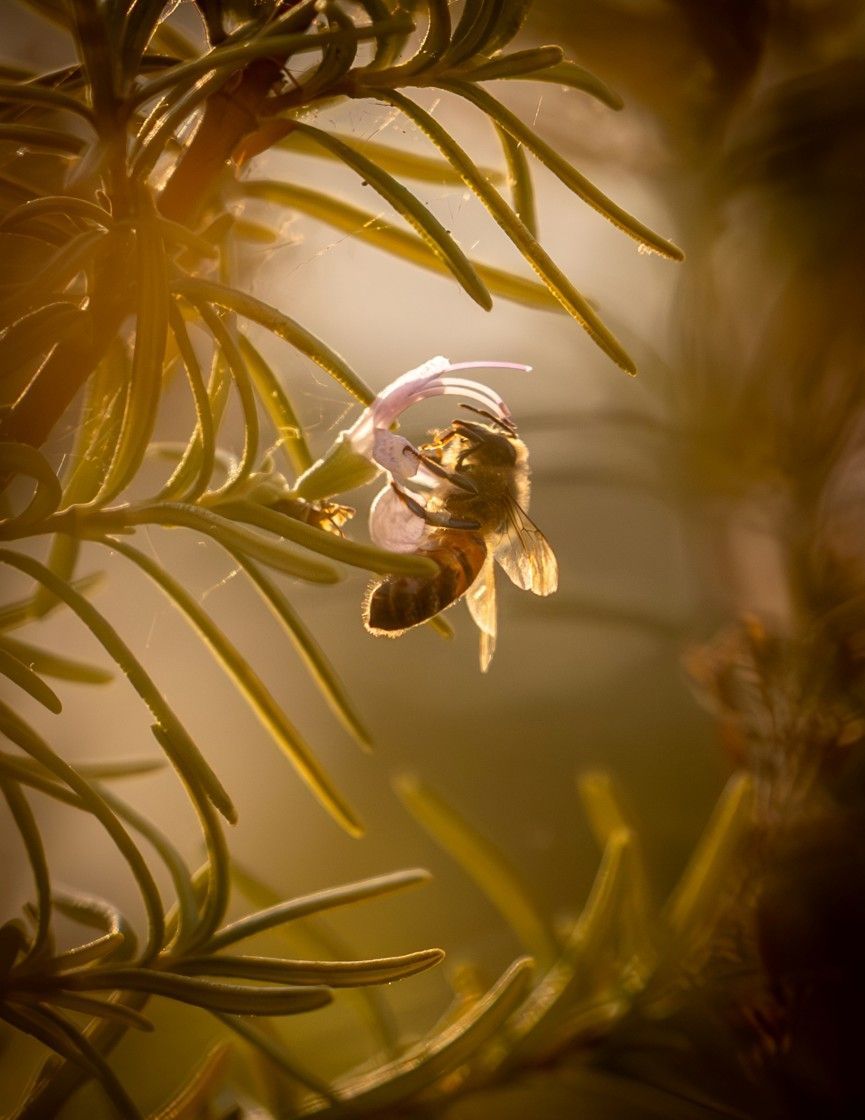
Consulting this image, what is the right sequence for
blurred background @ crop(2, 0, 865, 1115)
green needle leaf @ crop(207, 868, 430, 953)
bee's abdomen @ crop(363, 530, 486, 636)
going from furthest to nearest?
1. blurred background @ crop(2, 0, 865, 1115)
2. bee's abdomen @ crop(363, 530, 486, 636)
3. green needle leaf @ crop(207, 868, 430, 953)

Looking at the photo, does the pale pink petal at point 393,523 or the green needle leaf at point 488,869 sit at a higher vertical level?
the pale pink petal at point 393,523

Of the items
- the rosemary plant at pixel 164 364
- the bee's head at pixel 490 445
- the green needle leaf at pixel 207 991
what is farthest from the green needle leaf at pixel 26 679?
the bee's head at pixel 490 445

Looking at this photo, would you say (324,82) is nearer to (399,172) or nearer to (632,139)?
(399,172)

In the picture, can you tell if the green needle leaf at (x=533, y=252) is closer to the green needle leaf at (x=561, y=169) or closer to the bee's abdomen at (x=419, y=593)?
the green needle leaf at (x=561, y=169)

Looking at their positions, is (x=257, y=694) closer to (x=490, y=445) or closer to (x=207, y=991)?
(x=207, y=991)

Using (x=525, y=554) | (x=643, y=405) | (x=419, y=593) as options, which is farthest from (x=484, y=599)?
(x=643, y=405)

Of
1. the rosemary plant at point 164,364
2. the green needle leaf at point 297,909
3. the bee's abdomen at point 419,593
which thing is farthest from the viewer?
the bee's abdomen at point 419,593

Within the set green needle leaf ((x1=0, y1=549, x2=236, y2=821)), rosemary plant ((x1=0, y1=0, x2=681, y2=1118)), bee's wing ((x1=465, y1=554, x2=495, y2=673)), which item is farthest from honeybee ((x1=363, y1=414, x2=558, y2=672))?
green needle leaf ((x1=0, y1=549, x2=236, y2=821))

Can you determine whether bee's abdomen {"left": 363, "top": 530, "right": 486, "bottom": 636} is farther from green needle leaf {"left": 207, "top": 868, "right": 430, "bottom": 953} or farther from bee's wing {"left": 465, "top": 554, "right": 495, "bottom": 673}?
green needle leaf {"left": 207, "top": 868, "right": 430, "bottom": 953}
